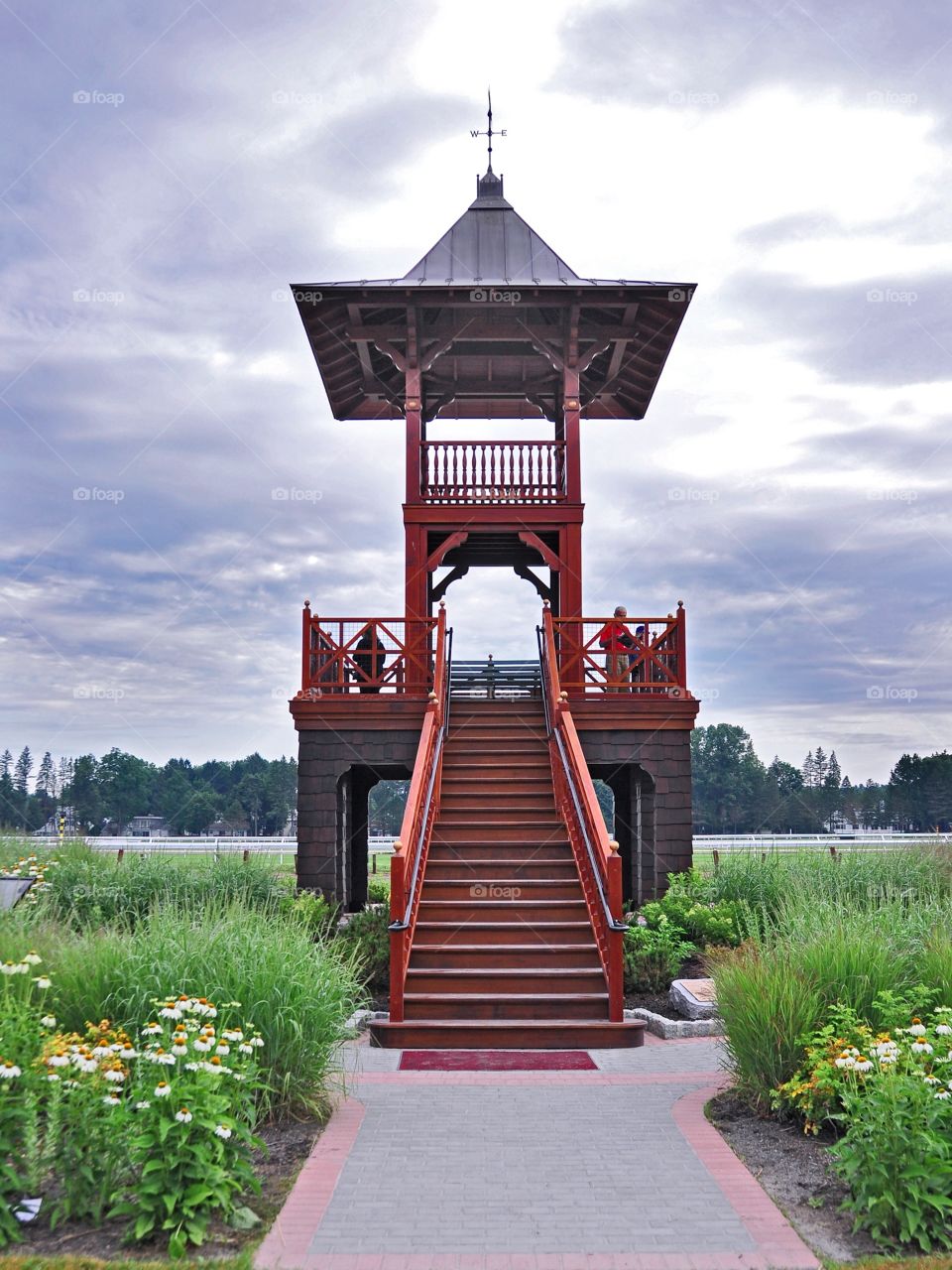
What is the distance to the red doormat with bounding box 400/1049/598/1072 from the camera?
8.34 metres

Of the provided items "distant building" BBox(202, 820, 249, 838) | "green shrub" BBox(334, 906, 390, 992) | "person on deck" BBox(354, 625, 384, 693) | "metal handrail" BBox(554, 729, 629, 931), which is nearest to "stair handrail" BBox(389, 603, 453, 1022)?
"green shrub" BBox(334, 906, 390, 992)

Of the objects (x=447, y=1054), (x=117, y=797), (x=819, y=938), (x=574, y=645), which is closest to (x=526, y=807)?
(x=574, y=645)

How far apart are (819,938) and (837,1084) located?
70.5 inches

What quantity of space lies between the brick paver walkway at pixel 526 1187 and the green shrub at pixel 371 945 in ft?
9.68

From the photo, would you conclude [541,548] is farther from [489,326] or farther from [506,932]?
[506,932]

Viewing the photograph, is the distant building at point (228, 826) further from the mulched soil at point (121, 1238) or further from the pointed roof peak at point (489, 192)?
the mulched soil at point (121, 1238)

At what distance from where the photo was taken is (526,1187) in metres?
5.61

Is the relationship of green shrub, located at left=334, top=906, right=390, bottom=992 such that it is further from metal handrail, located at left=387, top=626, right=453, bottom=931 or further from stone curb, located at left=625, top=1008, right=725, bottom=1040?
stone curb, located at left=625, top=1008, right=725, bottom=1040

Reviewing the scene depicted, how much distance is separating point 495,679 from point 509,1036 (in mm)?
9124

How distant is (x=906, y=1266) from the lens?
4.64 metres

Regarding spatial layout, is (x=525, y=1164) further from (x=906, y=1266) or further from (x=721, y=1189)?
(x=906, y=1266)

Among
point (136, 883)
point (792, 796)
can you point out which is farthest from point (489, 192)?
point (792, 796)

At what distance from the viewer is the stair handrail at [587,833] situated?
9.50 metres

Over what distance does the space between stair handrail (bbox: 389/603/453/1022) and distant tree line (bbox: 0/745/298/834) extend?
70460mm
